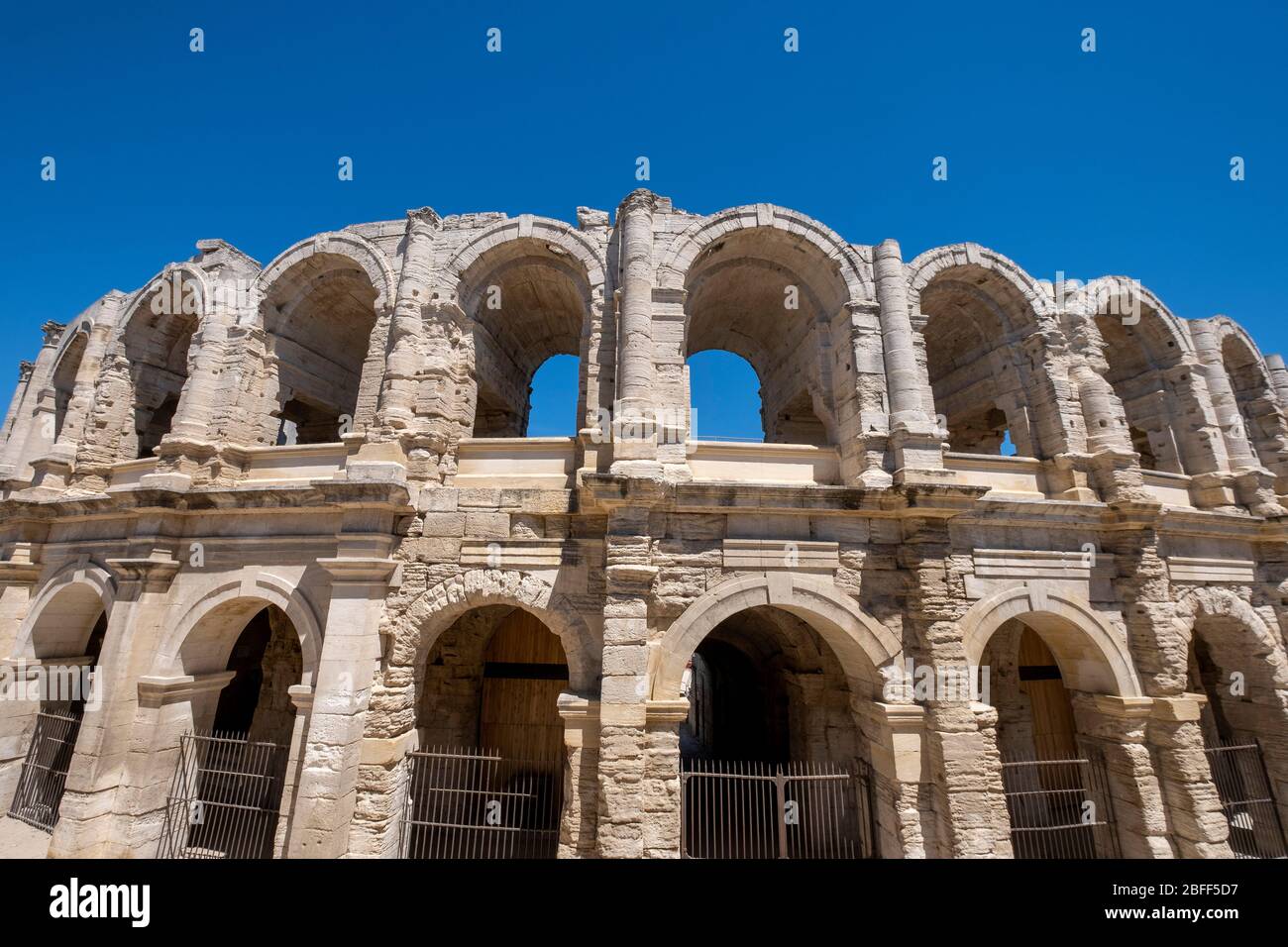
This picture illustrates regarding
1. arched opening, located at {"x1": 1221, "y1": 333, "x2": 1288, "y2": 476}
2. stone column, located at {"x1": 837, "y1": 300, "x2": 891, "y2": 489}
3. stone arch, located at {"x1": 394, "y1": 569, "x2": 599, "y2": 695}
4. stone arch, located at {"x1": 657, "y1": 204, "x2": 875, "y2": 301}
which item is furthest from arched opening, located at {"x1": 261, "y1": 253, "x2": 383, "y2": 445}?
arched opening, located at {"x1": 1221, "y1": 333, "x2": 1288, "y2": 476}

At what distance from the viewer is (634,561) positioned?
6.93 m

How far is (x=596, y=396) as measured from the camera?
8258 mm

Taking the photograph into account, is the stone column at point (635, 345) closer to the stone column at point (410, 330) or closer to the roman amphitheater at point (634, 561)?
the roman amphitheater at point (634, 561)

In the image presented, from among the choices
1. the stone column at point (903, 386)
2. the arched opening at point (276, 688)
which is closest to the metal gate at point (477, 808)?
the arched opening at point (276, 688)

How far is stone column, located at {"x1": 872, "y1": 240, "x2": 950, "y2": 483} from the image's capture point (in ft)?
25.3

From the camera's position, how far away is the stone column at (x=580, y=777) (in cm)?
646

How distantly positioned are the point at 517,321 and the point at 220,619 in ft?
24.0

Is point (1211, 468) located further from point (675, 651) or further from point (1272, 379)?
point (675, 651)

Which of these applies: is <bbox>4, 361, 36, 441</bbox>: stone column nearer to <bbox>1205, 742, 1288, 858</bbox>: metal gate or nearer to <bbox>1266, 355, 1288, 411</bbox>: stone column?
<bbox>1205, 742, 1288, 858</bbox>: metal gate

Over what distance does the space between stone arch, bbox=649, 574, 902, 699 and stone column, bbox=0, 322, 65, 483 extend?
524 inches

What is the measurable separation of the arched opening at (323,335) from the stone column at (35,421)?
4648 millimetres

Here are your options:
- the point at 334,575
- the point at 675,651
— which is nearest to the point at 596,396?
the point at 675,651
